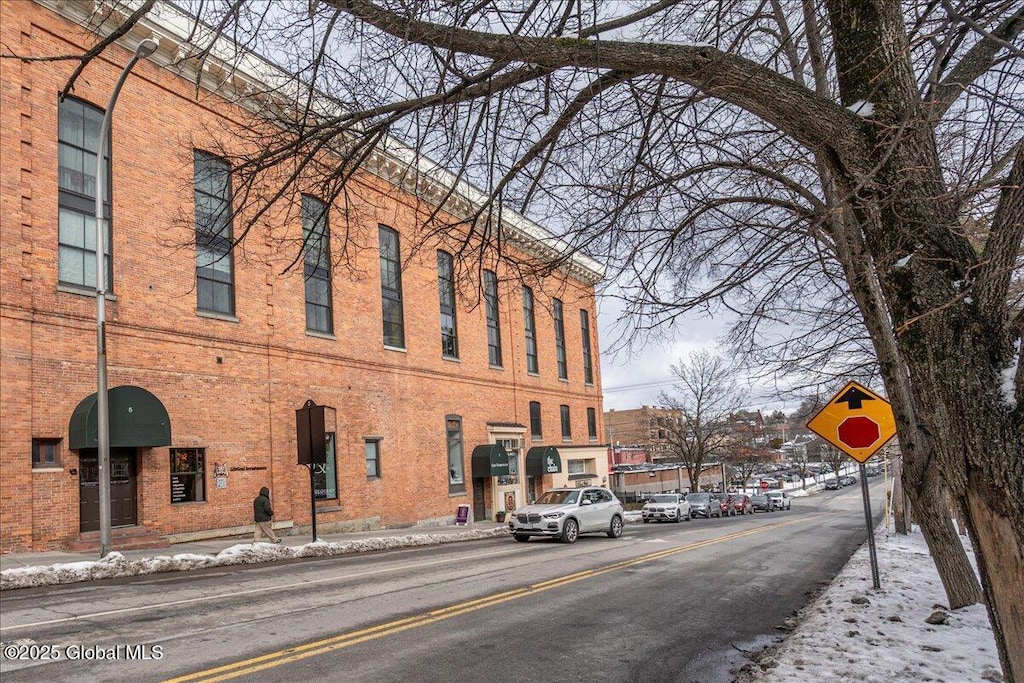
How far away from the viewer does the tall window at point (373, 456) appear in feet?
83.7

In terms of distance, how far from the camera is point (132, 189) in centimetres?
1786

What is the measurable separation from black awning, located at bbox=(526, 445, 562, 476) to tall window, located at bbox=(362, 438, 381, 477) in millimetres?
12021

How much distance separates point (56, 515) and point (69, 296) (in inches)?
189

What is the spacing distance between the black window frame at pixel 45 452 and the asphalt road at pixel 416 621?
15.1 ft

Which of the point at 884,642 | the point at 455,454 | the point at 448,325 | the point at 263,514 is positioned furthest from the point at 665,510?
the point at 884,642

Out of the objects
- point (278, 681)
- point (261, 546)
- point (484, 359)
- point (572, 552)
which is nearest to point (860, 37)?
point (278, 681)

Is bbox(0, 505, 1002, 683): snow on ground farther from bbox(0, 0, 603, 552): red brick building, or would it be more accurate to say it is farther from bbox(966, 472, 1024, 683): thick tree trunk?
bbox(0, 0, 603, 552): red brick building

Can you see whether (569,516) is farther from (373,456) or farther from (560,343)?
(560,343)

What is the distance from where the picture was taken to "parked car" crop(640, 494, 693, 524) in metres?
35.7

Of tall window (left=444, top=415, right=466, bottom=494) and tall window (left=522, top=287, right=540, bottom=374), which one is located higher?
tall window (left=522, top=287, right=540, bottom=374)

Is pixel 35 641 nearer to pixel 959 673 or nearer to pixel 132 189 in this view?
pixel 959 673

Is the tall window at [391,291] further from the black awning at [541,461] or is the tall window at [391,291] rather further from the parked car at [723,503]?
the parked car at [723,503]

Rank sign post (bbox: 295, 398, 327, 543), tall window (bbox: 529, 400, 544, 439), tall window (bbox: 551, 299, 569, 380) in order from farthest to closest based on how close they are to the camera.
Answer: tall window (bbox: 551, 299, 569, 380) → tall window (bbox: 529, 400, 544, 439) → sign post (bbox: 295, 398, 327, 543)

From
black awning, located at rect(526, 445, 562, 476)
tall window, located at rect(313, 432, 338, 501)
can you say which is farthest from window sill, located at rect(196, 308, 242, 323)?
black awning, located at rect(526, 445, 562, 476)
